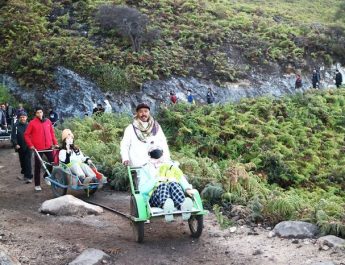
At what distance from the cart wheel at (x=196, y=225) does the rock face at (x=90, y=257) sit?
1388 millimetres

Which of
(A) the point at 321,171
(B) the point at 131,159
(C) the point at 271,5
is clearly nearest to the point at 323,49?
(C) the point at 271,5

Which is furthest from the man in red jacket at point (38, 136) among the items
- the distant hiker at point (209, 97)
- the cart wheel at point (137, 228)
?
the distant hiker at point (209, 97)

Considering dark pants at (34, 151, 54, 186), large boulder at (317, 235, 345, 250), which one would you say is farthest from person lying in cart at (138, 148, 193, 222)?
dark pants at (34, 151, 54, 186)

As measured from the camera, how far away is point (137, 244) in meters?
6.89

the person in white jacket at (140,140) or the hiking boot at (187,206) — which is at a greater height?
the person in white jacket at (140,140)

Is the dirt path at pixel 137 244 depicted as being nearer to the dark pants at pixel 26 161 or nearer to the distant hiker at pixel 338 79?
the dark pants at pixel 26 161

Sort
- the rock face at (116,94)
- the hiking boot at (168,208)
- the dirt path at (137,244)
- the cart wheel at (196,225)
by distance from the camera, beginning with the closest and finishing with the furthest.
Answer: the dirt path at (137,244)
the hiking boot at (168,208)
the cart wheel at (196,225)
the rock face at (116,94)

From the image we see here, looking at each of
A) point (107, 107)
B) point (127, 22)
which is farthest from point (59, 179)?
point (127, 22)

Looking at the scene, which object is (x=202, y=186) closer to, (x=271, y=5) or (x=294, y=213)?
(x=294, y=213)

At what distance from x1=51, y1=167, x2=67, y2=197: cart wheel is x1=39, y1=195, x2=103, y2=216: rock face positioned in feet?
3.49

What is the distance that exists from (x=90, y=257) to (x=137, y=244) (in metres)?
0.89

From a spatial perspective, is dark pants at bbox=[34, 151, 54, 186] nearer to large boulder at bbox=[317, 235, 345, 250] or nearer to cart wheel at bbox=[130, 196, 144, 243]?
cart wheel at bbox=[130, 196, 144, 243]

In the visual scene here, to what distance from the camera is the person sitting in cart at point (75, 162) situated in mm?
9492

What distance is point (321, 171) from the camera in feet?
58.9
